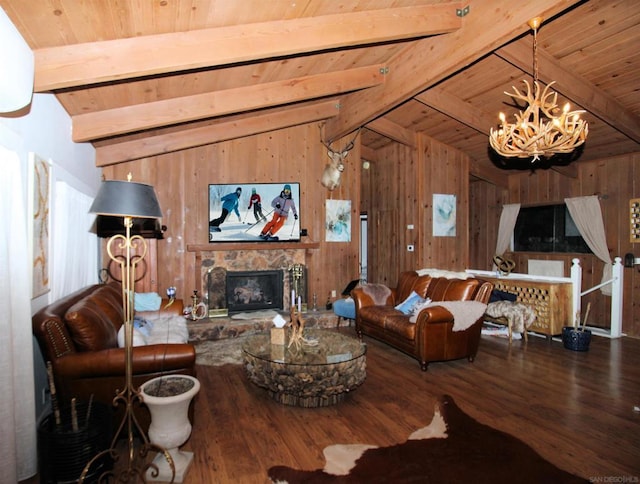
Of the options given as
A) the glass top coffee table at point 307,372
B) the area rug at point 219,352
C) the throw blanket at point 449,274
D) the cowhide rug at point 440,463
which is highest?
the throw blanket at point 449,274

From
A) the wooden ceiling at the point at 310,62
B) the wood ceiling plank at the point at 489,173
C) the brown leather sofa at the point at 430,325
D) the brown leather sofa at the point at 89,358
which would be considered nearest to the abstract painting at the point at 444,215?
the wood ceiling plank at the point at 489,173

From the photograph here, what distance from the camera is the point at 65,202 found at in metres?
3.66

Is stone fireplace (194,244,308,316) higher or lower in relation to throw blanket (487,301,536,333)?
higher

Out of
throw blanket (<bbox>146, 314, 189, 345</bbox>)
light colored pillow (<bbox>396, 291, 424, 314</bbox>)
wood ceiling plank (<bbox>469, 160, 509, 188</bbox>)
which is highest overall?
wood ceiling plank (<bbox>469, 160, 509, 188</bbox>)

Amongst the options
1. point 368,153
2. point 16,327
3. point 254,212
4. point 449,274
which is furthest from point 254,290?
point 16,327

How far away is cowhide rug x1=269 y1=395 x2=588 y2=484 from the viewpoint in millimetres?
2316

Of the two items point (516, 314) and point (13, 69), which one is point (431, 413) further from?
point (13, 69)

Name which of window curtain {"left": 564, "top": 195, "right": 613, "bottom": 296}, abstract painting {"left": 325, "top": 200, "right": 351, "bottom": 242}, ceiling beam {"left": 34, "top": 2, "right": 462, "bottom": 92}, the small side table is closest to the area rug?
the small side table

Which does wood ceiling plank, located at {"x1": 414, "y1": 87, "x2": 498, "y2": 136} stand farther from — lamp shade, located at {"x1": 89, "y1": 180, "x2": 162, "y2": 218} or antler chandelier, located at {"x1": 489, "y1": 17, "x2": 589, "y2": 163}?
lamp shade, located at {"x1": 89, "y1": 180, "x2": 162, "y2": 218}

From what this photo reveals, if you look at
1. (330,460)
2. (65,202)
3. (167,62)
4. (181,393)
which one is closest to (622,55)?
(167,62)

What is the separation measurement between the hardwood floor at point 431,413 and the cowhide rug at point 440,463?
0.33 feet

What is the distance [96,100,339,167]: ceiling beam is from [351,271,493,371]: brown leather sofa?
121 inches

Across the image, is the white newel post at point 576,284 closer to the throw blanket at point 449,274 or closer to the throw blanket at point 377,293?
the throw blanket at point 449,274

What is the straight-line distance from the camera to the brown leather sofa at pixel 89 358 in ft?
8.46
